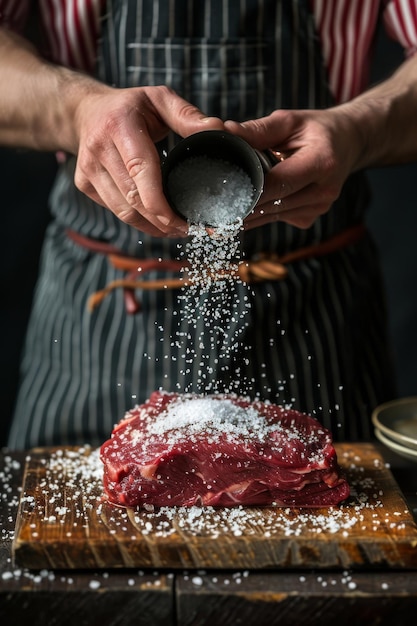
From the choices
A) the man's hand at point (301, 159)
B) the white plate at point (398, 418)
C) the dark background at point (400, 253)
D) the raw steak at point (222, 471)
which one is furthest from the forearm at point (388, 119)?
the dark background at point (400, 253)

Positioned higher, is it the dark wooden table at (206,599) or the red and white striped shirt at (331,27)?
the red and white striped shirt at (331,27)

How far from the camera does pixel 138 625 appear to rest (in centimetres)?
136

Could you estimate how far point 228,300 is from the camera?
1.94 metres

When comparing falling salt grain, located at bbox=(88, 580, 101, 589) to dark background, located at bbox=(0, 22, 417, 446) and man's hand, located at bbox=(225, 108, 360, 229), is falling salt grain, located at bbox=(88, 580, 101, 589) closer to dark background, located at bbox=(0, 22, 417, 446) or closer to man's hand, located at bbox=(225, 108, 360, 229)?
man's hand, located at bbox=(225, 108, 360, 229)

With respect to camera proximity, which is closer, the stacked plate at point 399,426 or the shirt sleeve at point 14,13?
the stacked plate at point 399,426

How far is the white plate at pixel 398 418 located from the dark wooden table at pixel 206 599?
0.41m

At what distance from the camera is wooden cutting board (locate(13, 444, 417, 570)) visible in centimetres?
141

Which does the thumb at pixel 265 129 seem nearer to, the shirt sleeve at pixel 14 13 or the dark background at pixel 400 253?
the shirt sleeve at pixel 14 13

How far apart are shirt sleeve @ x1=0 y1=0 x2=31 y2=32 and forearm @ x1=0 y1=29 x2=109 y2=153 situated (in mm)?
71

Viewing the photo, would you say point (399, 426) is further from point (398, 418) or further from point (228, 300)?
point (228, 300)

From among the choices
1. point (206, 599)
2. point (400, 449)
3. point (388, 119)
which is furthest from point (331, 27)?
point (206, 599)

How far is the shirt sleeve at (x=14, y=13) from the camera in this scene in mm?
2033

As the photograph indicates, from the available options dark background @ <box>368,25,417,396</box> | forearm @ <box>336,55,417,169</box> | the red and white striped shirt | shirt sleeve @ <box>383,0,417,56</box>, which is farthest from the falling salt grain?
dark background @ <box>368,25,417,396</box>

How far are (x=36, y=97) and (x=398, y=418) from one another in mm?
924
